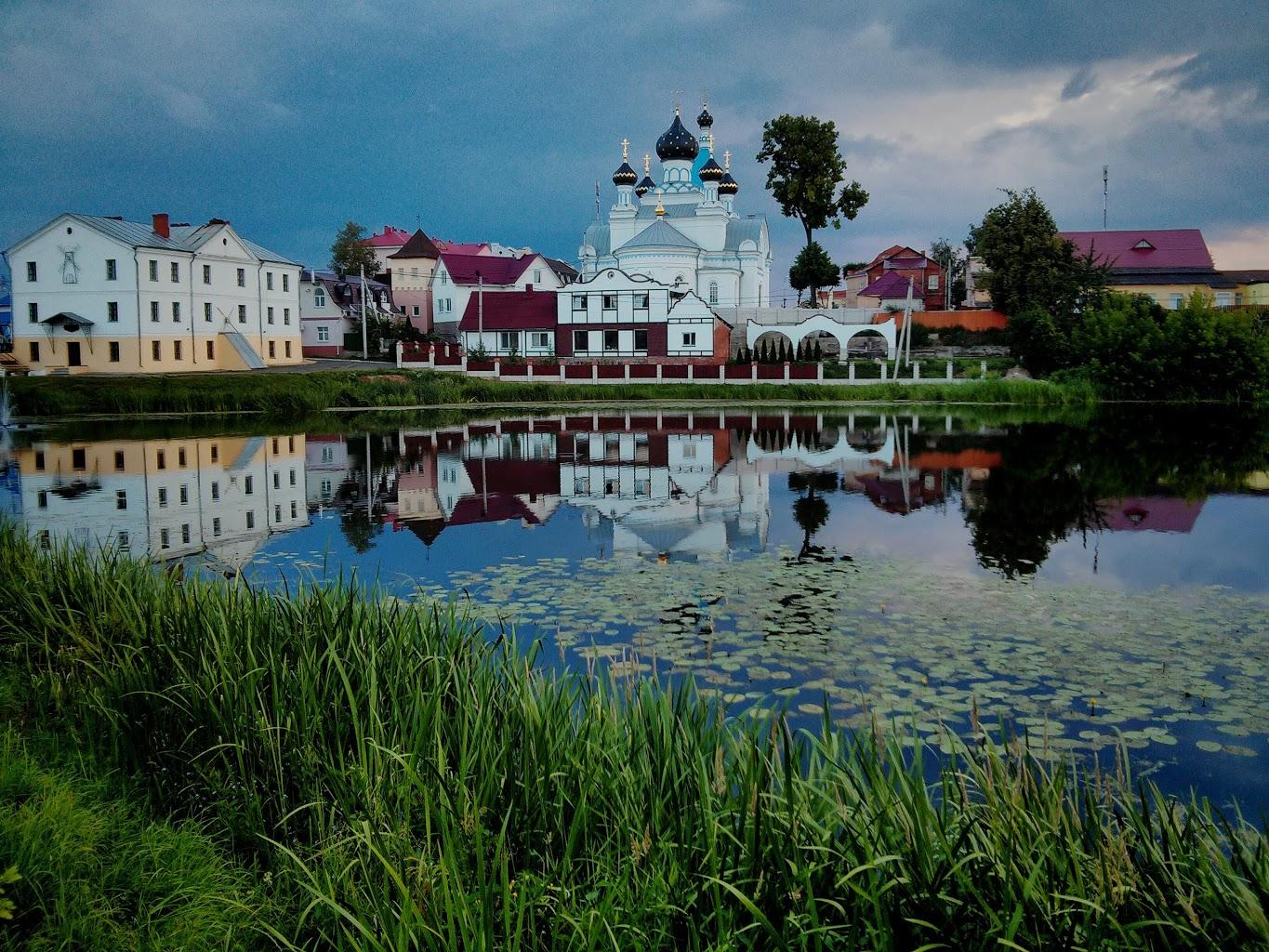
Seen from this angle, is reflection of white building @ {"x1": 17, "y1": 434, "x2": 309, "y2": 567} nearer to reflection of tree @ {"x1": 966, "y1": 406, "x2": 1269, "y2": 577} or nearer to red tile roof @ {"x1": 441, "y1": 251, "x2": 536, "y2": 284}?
reflection of tree @ {"x1": 966, "y1": 406, "x2": 1269, "y2": 577}

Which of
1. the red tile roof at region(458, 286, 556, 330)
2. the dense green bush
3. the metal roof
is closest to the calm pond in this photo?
the dense green bush

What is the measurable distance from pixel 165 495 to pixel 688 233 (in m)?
48.4

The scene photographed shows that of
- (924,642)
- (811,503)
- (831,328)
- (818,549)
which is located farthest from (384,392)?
(924,642)

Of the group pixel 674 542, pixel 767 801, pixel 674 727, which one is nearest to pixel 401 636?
pixel 674 727

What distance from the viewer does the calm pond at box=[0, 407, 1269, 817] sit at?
7570mm

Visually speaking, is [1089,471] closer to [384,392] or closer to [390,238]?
[384,392]

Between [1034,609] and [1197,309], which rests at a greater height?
[1197,309]

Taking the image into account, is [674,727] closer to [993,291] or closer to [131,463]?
[131,463]

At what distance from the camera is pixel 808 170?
60594 mm

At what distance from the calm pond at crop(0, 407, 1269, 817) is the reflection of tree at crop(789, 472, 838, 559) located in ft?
0.37

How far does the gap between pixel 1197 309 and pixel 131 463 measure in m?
38.3

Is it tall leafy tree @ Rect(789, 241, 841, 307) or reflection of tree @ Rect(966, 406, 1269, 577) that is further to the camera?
tall leafy tree @ Rect(789, 241, 841, 307)

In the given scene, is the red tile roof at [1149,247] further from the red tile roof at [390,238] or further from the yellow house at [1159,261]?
the red tile roof at [390,238]

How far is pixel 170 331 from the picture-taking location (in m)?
47.2
